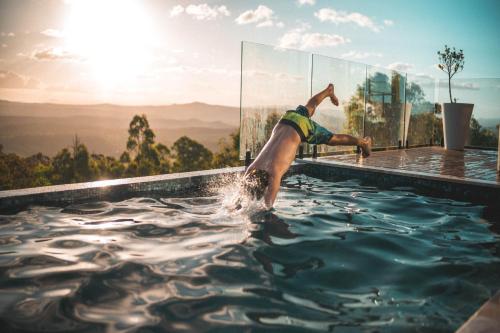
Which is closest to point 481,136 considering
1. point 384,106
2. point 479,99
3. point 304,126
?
point 479,99

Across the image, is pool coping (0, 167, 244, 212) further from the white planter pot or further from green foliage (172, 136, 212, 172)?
green foliage (172, 136, 212, 172)

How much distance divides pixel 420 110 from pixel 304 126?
32.9ft

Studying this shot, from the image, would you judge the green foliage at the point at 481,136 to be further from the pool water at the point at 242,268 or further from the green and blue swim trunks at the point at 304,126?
the green and blue swim trunks at the point at 304,126

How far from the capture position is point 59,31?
27.6 metres

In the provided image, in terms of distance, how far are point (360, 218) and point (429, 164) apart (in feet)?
14.0

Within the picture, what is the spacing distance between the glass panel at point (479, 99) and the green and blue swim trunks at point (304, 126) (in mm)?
10613

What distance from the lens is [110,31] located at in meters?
22.5

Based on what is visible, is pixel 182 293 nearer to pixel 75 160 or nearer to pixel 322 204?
pixel 322 204

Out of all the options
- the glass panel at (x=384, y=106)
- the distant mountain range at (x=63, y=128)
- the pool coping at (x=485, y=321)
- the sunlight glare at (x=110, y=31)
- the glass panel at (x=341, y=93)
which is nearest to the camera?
the pool coping at (x=485, y=321)

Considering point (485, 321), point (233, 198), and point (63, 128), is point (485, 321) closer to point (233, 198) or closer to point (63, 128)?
point (233, 198)

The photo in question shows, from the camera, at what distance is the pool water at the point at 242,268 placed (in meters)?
2.40

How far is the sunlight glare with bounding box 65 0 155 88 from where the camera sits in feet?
61.8

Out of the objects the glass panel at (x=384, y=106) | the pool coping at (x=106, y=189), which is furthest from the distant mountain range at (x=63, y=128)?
the pool coping at (x=106, y=189)

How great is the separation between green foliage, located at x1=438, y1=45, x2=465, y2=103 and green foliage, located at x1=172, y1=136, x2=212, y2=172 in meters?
26.3
